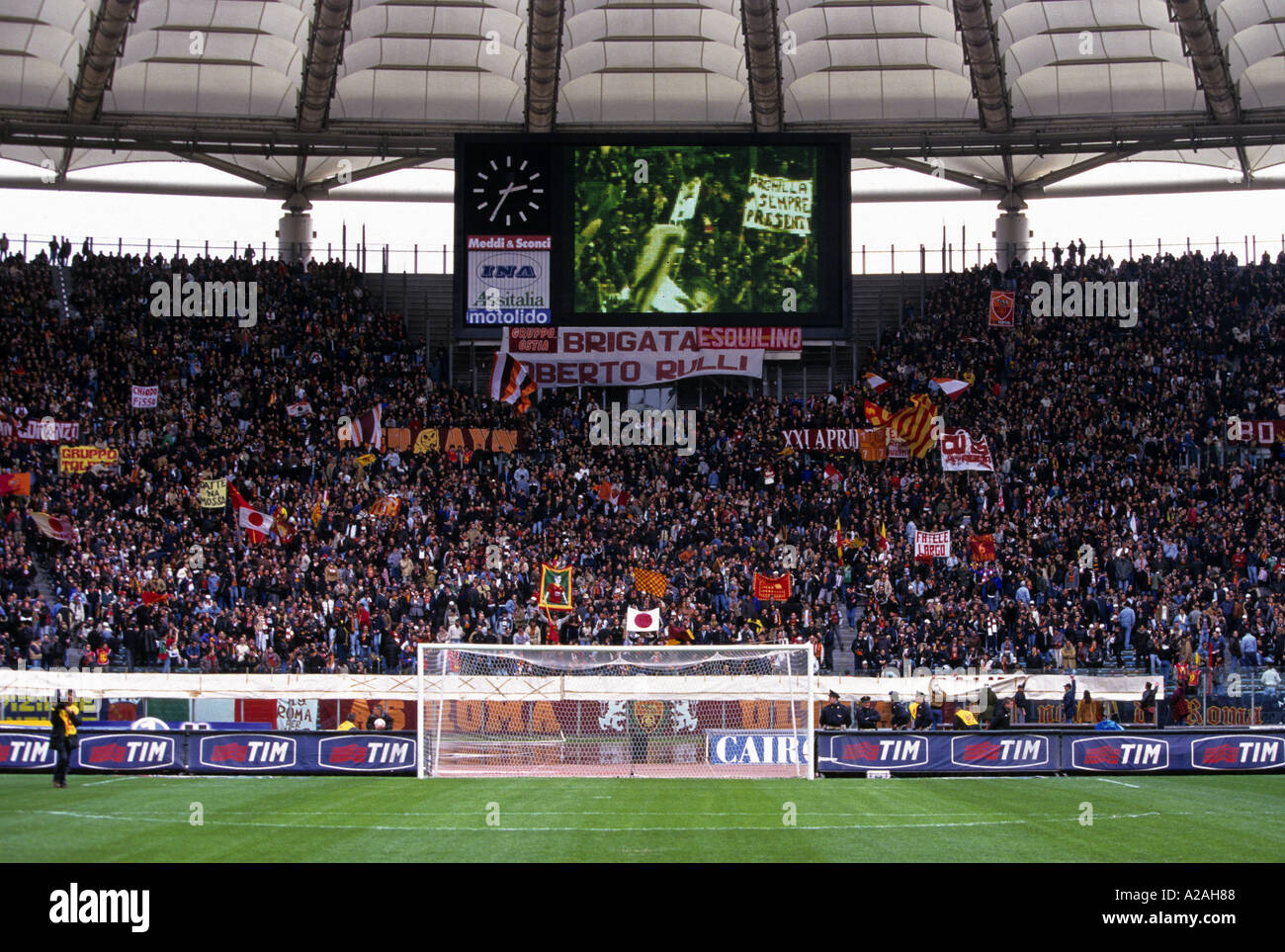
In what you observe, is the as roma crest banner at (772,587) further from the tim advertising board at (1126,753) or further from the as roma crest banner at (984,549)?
the tim advertising board at (1126,753)

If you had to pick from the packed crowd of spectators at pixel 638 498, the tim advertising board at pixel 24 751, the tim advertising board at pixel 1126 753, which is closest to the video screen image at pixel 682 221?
the packed crowd of spectators at pixel 638 498

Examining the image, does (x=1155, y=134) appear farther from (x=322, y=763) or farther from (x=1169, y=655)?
(x=322, y=763)

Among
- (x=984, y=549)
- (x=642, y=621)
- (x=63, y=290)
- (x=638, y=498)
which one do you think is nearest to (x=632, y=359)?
(x=638, y=498)

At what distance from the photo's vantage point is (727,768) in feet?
84.5

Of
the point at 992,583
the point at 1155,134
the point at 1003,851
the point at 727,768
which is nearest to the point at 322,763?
the point at 727,768

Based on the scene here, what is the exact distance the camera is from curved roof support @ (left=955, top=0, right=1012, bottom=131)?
41.3 metres

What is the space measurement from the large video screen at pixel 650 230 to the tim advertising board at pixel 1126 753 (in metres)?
21.1

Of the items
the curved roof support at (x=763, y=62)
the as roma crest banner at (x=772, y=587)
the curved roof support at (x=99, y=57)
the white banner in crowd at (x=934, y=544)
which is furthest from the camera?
the curved roof support at (x=763, y=62)

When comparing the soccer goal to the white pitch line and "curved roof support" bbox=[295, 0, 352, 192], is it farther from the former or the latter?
"curved roof support" bbox=[295, 0, 352, 192]

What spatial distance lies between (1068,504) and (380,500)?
19.6m

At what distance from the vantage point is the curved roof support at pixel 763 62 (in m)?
41.1

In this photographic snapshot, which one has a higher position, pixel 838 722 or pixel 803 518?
pixel 803 518

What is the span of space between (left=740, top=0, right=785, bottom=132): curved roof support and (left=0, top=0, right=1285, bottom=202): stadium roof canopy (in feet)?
0.25

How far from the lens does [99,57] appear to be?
42.0 m
